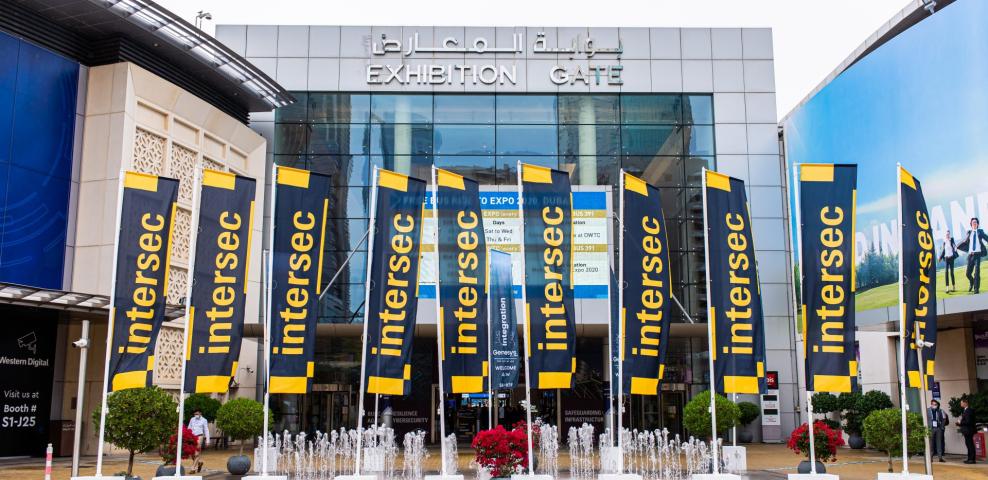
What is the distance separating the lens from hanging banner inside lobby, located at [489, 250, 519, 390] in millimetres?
21281

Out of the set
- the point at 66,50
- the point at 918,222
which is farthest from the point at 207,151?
the point at 918,222

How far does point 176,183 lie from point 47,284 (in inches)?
420

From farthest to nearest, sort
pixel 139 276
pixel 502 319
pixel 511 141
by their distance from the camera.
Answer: pixel 511 141 → pixel 502 319 → pixel 139 276

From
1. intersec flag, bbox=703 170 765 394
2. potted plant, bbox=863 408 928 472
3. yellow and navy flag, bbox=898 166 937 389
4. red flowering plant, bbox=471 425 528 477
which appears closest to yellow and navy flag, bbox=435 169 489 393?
red flowering plant, bbox=471 425 528 477

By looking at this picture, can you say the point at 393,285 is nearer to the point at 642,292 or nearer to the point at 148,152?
the point at 642,292

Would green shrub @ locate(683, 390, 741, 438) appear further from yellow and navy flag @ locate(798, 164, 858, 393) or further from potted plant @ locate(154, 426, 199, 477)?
potted plant @ locate(154, 426, 199, 477)

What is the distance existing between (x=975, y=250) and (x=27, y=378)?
27.9m

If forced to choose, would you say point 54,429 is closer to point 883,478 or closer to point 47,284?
point 47,284

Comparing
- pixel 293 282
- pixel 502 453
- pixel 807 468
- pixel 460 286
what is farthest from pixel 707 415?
pixel 293 282

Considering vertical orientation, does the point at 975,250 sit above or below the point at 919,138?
below

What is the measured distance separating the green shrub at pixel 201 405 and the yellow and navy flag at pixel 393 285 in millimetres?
13951

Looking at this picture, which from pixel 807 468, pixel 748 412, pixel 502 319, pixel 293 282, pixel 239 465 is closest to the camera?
pixel 293 282

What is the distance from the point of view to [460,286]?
18.9m

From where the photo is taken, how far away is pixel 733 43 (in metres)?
37.6
